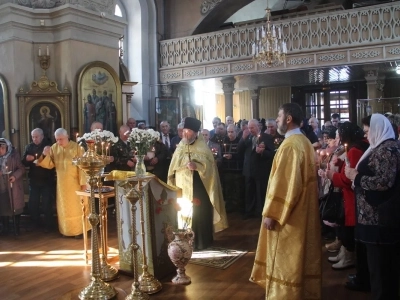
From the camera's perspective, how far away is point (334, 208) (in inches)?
166

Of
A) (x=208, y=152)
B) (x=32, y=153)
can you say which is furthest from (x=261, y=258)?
(x=32, y=153)

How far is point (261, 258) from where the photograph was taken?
3.57 metres

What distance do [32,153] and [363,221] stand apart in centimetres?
534

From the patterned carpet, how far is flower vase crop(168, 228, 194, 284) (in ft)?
1.83

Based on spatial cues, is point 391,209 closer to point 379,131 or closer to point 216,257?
point 379,131

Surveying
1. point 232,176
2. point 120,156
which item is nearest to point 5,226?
point 120,156

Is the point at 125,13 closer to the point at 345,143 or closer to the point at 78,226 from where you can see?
the point at 78,226

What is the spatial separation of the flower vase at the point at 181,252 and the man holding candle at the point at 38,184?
3.23m

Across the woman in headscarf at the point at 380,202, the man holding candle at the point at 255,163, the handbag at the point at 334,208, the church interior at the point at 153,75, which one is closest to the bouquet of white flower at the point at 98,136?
the church interior at the point at 153,75

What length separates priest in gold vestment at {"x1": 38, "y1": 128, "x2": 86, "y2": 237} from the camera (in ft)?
20.6

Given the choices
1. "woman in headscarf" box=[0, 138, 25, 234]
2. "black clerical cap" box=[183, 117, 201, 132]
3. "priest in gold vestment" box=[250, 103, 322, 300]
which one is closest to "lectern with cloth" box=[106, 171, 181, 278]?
"black clerical cap" box=[183, 117, 201, 132]

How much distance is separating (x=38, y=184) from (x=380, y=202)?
5332 millimetres

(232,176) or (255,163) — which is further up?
(255,163)

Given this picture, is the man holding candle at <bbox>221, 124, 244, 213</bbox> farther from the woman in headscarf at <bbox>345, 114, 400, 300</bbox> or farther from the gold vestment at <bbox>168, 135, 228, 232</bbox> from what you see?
the woman in headscarf at <bbox>345, 114, 400, 300</bbox>
